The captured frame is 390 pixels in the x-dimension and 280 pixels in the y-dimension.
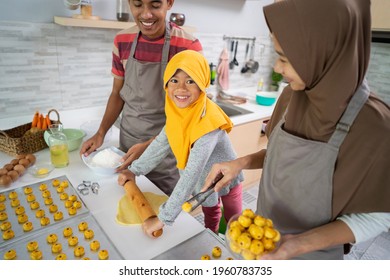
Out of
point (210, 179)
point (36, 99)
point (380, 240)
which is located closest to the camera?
point (210, 179)

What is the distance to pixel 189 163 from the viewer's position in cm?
97

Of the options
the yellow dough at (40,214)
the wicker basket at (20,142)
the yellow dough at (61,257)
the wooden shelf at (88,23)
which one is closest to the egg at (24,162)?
the wicker basket at (20,142)

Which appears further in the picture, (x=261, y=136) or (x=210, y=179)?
(x=261, y=136)

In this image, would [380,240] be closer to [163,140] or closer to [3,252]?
[163,140]

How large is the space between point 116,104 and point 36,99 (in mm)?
527

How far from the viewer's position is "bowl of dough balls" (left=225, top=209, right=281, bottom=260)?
2.09 ft

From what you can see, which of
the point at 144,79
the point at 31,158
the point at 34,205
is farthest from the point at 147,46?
the point at 34,205

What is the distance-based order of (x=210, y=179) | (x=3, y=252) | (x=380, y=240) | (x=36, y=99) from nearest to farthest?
(x=3, y=252) < (x=210, y=179) < (x=36, y=99) < (x=380, y=240)

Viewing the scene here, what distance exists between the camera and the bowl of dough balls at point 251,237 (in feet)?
2.09

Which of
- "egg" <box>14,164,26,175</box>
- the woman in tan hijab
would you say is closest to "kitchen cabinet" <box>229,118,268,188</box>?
the woman in tan hijab

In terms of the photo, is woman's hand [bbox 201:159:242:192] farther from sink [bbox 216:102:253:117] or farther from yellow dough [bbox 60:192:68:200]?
sink [bbox 216:102:253:117]

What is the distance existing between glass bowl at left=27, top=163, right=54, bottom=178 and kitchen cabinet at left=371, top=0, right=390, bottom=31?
224 centimetres

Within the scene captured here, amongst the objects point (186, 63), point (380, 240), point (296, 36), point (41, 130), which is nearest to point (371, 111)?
point (296, 36)

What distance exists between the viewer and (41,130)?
4.25ft
